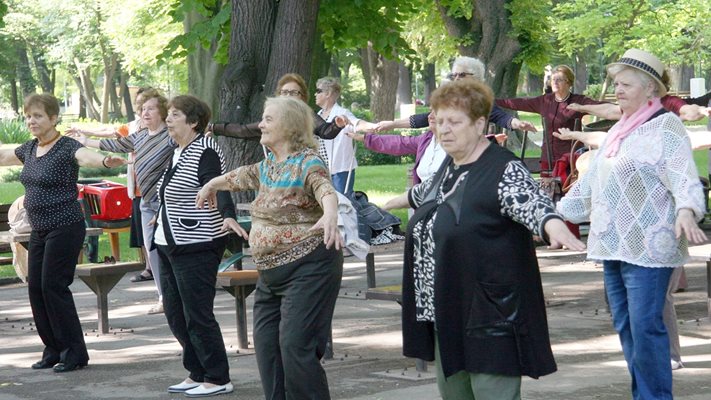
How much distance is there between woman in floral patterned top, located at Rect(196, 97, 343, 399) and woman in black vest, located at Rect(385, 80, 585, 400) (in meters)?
1.13

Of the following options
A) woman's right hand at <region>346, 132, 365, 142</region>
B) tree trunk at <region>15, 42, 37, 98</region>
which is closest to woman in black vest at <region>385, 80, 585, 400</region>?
woman's right hand at <region>346, 132, 365, 142</region>

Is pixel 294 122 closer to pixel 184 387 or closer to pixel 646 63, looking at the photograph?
pixel 646 63

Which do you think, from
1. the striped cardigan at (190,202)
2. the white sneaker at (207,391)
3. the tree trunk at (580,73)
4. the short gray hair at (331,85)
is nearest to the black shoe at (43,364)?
the white sneaker at (207,391)

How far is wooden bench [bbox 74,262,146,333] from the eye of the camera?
9.98m

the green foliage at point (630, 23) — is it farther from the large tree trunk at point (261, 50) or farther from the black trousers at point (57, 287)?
the black trousers at point (57, 287)

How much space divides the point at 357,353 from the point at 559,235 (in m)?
4.53

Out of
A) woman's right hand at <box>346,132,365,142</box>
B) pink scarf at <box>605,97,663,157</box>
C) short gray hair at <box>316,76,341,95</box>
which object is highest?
short gray hair at <box>316,76,341,95</box>

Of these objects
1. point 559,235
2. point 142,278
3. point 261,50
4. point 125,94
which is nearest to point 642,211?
point 559,235

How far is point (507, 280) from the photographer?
4.88 meters

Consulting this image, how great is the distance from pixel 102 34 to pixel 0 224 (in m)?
59.5

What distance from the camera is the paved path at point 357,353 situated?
754cm

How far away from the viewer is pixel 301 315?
20.2 ft

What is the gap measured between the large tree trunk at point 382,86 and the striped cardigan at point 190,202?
38970mm

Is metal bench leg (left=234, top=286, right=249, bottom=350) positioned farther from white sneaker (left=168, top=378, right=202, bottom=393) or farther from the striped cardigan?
the striped cardigan
